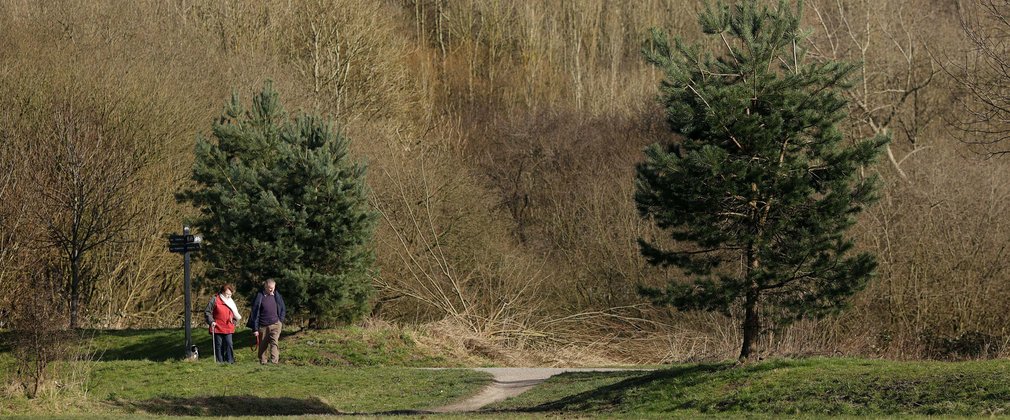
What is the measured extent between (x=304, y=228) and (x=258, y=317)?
15.8 feet

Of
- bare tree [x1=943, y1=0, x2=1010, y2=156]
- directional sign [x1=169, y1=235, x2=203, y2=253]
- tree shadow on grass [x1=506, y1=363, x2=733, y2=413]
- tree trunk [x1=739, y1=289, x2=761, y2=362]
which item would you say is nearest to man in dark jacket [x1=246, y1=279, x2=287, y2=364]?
directional sign [x1=169, y1=235, x2=203, y2=253]

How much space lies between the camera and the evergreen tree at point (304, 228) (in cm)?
2989

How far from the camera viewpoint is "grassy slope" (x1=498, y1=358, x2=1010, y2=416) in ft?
55.0

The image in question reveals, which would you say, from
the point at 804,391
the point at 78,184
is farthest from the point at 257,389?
the point at 78,184

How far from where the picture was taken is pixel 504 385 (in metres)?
23.7

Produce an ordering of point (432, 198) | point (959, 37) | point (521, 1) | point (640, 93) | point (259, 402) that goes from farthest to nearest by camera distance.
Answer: point (521, 1) < point (640, 93) < point (959, 37) < point (432, 198) < point (259, 402)

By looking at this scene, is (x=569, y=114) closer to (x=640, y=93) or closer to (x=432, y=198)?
(x=640, y=93)

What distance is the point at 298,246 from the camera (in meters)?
30.1

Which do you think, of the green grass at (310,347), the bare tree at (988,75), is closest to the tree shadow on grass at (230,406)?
the green grass at (310,347)

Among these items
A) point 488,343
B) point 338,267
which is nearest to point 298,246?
point 338,267

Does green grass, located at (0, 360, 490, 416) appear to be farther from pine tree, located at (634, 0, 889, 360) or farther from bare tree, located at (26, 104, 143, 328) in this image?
bare tree, located at (26, 104, 143, 328)

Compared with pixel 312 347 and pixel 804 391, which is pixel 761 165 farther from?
pixel 312 347

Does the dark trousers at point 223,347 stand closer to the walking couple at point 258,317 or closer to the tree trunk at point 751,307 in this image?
the walking couple at point 258,317

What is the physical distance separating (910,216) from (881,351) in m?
8.62
